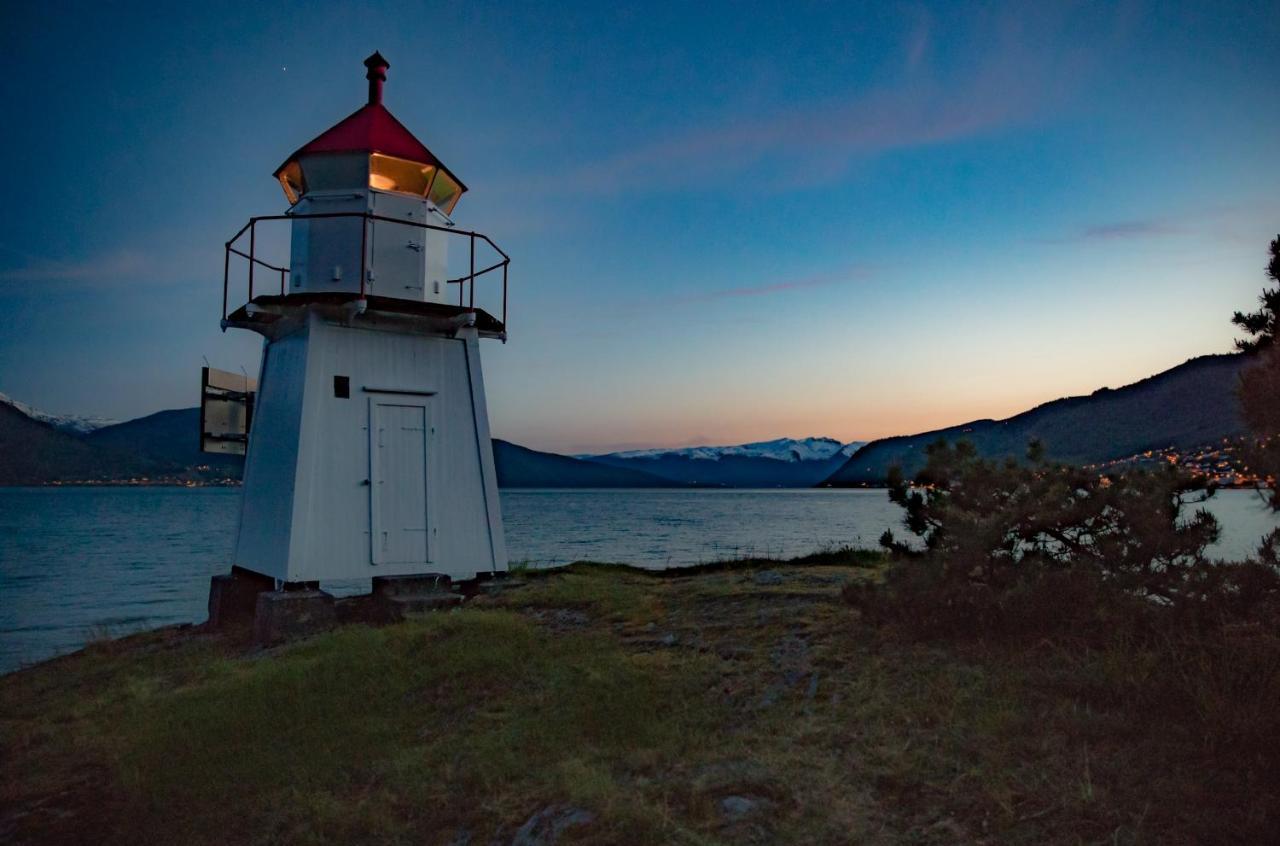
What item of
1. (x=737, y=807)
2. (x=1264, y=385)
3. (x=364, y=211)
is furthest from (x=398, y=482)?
(x=1264, y=385)

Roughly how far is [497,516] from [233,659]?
4.60 metres

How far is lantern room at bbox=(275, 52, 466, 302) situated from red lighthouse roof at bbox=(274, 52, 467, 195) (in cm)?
2

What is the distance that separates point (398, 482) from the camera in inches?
535

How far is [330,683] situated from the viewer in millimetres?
8906

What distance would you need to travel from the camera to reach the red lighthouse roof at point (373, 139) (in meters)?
13.7

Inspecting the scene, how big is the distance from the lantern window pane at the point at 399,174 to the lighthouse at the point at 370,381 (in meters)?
0.02

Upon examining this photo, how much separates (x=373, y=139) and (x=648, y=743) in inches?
448

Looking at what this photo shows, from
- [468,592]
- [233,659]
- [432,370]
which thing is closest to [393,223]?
[432,370]

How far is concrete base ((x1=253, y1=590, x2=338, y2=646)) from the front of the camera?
12414 millimetres

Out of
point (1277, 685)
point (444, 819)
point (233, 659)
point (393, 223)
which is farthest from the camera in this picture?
point (393, 223)

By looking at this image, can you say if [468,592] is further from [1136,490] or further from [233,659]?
[1136,490]

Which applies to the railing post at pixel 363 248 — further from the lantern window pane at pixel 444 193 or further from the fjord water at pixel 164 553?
the fjord water at pixel 164 553

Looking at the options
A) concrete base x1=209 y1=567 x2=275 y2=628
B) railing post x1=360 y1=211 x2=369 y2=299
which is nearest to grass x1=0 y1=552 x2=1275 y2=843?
concrete base x1=209 y1=567 x2=275 y2=628

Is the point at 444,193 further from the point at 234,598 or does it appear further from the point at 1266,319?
the point at 1266,319
